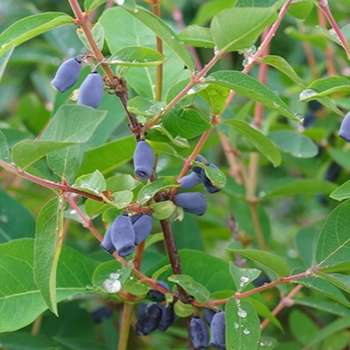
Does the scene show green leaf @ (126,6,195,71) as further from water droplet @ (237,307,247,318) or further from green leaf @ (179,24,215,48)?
water droplet @ (237,307,247,318)

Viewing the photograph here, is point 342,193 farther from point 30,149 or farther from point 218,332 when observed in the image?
point 30,149

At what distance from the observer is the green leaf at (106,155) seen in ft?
3.42

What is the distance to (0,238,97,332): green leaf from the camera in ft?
2.81

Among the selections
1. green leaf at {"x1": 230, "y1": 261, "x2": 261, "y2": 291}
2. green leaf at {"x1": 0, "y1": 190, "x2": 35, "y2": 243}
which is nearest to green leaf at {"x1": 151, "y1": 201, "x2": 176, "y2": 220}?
green leaf at {"x1": 230, "y1": 261, "x2": 261, "y2": 291}

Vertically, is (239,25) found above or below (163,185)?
above

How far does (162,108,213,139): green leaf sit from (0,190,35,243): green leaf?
494 millimetres

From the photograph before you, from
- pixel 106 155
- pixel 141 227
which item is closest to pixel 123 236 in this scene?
pixel 141 227

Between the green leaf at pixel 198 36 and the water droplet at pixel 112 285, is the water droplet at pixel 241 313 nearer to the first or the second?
the water droplet at pixel 112 285

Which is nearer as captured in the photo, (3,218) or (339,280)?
(339,280)

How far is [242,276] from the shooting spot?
32.3 inches

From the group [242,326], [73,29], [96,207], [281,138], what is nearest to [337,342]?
[281,138]

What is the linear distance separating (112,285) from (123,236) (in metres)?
0.17

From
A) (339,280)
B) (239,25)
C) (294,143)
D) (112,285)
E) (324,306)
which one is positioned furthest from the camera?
(294,143)

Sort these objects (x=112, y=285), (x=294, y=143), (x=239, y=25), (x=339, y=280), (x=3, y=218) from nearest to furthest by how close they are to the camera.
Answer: (x=239, y=25) < (x=339, y=280) < (x=112, y=285) < (x=3, y=218) < (x=294, y=143)
